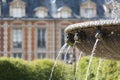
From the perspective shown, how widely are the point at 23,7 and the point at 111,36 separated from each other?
34763 millimetres

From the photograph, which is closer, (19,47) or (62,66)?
(62,66)

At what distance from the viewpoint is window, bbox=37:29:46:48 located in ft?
136

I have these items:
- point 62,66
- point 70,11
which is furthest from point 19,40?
point 62,66

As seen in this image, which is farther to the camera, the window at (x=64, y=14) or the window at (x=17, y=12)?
the window at (x=64, y=14)

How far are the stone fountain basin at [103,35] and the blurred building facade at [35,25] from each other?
32.2 m

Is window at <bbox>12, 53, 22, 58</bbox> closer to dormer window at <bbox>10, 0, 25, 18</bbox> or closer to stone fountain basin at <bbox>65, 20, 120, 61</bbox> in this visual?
dormer window at <bbox>10, 0, 25, 18</bbox>

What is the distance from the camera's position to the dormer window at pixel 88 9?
4275 cm

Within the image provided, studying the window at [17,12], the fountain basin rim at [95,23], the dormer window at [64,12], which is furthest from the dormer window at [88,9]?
the fountain basin rim at [95,23]

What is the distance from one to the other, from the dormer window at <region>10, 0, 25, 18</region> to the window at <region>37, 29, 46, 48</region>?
2071mm

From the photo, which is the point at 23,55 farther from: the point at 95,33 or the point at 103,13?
the point at 95,33

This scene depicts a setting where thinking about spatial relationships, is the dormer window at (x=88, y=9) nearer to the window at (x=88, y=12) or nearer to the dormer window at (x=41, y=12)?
the window at (x=88, y=12)

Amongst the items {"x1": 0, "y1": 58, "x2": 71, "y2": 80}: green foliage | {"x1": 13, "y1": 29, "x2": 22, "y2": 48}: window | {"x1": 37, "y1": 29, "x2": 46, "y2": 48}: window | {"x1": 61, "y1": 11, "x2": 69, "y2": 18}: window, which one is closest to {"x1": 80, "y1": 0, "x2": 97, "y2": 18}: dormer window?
{"x1": 61, "y1": 11, "x2": 69, "y2": 18}: window

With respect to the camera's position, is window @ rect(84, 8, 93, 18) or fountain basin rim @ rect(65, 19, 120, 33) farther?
window @ rect(84, 8, 93, 18)

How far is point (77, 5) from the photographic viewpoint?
43.2 meters
